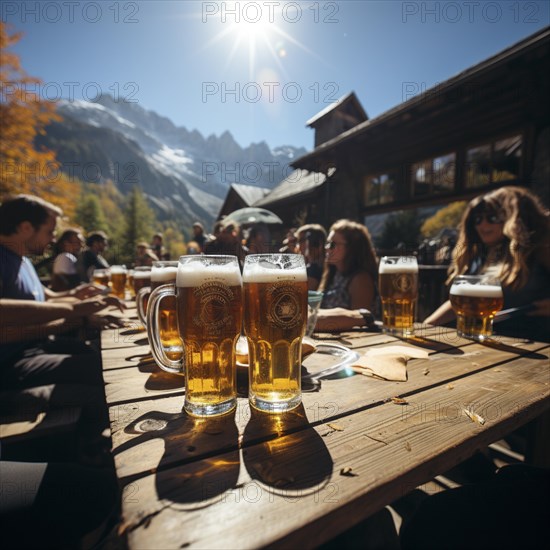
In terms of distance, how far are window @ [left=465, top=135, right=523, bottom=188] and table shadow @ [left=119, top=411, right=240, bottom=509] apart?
6.51 m

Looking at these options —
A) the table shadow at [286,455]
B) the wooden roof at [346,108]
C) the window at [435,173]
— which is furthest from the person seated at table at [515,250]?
the wooden roof at [346,108]

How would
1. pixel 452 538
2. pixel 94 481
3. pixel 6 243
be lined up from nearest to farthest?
pixel 452 538, pixel 94 481, pixel 6 243

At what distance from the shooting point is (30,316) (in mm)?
1831

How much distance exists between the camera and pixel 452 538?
712 millimetres

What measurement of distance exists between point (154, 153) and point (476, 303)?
18006 cm

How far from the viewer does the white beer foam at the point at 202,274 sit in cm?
74

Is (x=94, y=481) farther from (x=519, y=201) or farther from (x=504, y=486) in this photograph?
(x=519, y=201)

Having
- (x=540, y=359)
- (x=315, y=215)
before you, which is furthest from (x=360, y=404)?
(x=315, y=215)

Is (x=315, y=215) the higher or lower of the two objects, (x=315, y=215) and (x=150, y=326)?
the higher

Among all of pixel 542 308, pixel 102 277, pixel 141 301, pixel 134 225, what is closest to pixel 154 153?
pixel 134 225

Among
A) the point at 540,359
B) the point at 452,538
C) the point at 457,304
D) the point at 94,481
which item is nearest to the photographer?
the point at 452,538

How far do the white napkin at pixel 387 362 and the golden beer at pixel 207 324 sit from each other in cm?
47

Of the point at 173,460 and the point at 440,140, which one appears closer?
the point at 173,460

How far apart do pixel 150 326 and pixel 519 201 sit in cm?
258
